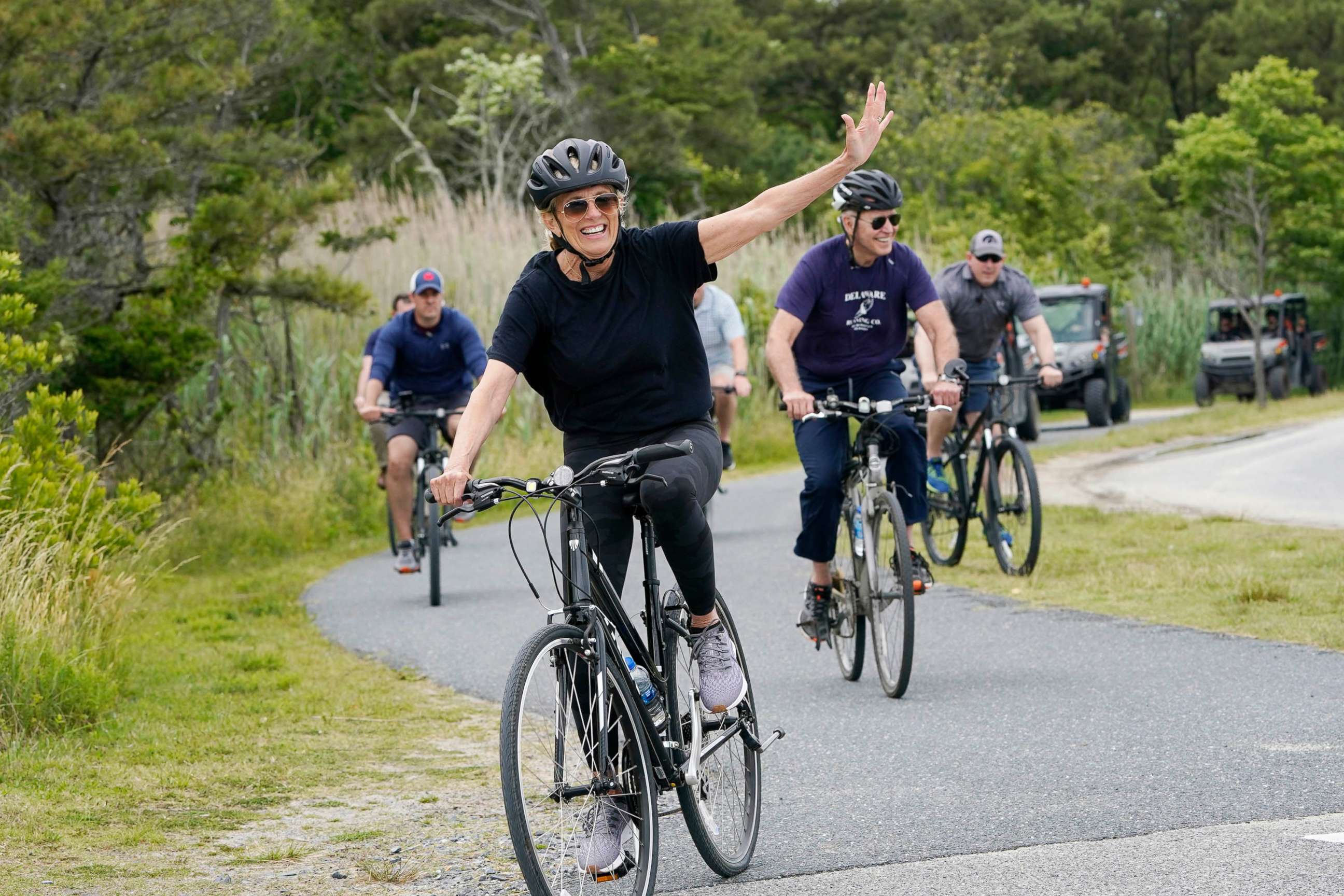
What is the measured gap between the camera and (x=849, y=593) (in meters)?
7.86

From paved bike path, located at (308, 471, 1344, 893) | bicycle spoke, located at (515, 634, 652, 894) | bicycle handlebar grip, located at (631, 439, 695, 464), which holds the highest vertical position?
bicycle handlebar grip, located at (631, 439, 695, 464)

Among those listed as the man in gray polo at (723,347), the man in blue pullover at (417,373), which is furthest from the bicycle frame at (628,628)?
the man in gray polo at (723,347)

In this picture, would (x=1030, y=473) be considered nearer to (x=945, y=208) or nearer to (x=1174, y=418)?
(x=1174, y=418)

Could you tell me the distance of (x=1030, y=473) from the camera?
10539mm

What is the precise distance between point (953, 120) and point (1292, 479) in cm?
2917

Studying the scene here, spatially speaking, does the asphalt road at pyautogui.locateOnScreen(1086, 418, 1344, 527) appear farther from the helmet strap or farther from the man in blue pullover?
the helmet strap

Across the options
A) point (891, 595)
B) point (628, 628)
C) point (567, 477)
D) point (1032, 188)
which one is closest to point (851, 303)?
point (891, 595)

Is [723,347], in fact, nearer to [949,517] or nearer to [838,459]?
[949,517]

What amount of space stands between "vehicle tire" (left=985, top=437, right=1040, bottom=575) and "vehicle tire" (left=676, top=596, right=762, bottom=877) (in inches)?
214

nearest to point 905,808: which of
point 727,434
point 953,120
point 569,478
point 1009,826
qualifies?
point 1009,826

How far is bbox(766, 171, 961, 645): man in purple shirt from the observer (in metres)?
7.94

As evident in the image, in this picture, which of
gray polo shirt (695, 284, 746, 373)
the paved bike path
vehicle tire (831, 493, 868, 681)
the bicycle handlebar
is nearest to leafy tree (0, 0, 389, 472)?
gray polo shirt (695, 284, 746, 373)

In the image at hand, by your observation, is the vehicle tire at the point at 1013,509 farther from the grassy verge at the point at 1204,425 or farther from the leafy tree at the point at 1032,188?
the leafy tree at the point at 1032,188

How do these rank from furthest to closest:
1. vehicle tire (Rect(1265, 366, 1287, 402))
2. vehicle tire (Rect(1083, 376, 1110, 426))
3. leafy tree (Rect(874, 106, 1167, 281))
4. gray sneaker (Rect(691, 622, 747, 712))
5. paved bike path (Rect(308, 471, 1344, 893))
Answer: leafy tree (Rect(874, 106, 1167, 281)), vehicle tire (Rect(1265, 366, 1287, 402)), vehicle tire (Rect(1083, 376, 1110, 426)), paved bike path (Rect(308, 471, 1344, 893)), gray sneaker (Rect(691, 622, 747, 712))
